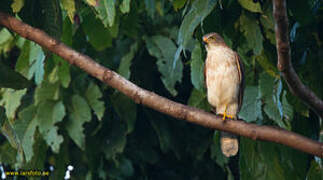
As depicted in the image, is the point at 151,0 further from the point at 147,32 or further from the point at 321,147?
the point at 321,147

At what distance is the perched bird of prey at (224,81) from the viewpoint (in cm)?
425

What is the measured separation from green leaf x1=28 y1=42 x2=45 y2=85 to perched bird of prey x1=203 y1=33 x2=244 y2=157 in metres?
1.42

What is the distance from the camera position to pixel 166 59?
4.80 m

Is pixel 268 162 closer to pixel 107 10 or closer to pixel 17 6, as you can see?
pixel 107 10

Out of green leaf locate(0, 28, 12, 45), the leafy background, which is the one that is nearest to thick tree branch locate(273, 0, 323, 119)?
the leafy background

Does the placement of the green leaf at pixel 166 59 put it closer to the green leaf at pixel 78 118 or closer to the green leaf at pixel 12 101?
the green leaf at pixel 78 118

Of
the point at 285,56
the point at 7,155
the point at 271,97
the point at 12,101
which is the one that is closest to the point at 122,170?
the point at 7,155

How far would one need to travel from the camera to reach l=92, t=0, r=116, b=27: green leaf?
3025mm

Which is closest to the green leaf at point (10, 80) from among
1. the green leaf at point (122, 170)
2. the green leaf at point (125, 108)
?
the green leaf at point (125, 108)

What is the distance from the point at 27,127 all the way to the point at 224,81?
5.80 feet

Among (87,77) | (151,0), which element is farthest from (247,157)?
(87,77)

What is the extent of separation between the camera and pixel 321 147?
8.27 ft

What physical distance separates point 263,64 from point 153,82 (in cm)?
199

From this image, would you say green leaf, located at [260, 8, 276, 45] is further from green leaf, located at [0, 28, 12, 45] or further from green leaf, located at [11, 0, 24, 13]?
green leaf, located at [0, 28, 12, 45]
